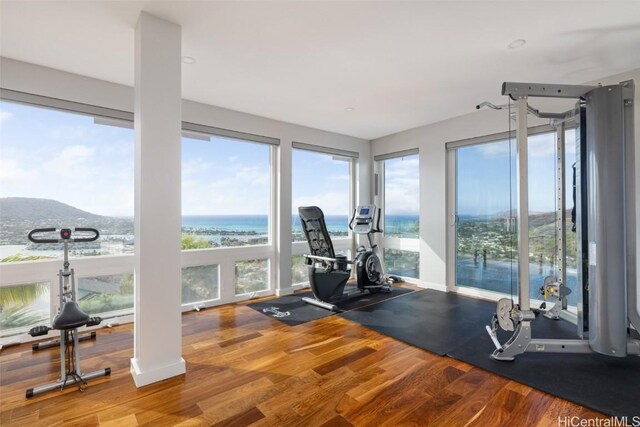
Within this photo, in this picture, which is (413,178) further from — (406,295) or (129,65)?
(129,65)

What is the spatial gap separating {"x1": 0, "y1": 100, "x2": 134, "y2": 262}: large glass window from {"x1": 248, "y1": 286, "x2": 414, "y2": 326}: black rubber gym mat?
1.73m

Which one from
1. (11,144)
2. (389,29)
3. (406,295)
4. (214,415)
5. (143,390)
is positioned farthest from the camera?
(406,295)

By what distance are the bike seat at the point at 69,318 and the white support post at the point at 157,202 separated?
1.13 feet

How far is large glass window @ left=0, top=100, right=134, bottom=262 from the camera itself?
290cm

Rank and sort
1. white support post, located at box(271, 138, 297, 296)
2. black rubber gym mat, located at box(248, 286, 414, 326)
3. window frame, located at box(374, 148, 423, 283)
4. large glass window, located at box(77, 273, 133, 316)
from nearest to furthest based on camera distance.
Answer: large glass window, located at box(77, 273, 133, 316)
black rubber gym mat, located at box(248, 286, 414, 326)
white support post, located at box(271, 138, 297, 296)
window frame, located at box(374, 148, 423, 283)

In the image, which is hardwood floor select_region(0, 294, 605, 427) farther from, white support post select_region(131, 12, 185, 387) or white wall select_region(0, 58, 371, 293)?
white wall select_region(0, 58, 371, 293)

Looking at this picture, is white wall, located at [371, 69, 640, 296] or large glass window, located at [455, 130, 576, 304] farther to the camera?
white wall, located at [371, 69, 640, 296]

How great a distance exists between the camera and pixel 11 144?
289cm

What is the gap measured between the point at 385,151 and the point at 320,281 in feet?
9.29

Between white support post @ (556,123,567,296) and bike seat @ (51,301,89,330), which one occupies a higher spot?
white support post @ (556,123,567,296)

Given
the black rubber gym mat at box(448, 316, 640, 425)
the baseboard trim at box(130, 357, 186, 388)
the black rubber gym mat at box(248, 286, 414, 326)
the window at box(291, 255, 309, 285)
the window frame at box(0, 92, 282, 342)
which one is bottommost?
the black rubber gym mat at box(448, 316, 640, 425)

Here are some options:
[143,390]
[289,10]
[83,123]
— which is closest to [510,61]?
[289,10]

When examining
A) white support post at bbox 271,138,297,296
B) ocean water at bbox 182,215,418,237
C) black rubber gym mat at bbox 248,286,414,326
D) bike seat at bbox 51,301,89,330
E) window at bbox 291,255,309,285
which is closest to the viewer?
bike seat at bbox 51,301,89,330

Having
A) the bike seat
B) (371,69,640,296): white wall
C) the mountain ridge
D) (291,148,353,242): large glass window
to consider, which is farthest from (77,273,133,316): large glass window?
(371,69,640,296): white wall
